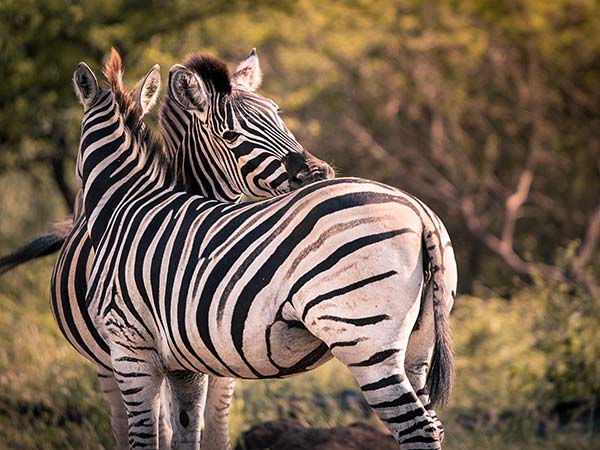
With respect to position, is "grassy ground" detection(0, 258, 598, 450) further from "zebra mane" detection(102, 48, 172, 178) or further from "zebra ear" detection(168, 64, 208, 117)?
"zebra ear" detection(168, 64, 208, 117)

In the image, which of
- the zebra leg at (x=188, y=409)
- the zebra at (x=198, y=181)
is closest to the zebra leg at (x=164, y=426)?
the zebra at (x=198, y=181)

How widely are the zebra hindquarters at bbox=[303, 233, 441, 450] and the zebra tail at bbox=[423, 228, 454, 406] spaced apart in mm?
106

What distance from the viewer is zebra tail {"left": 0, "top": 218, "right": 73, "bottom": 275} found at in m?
5.61

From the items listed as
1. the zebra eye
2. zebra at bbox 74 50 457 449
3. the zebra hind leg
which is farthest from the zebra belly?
the zebra eye

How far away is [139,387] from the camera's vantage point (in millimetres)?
4180

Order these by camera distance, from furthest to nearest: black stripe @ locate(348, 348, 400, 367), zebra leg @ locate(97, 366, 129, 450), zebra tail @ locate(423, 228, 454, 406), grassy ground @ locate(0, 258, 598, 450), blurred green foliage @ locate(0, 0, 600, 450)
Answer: blurred green foliage @ locate(0, 0, 600, 450)
grassy ground @ locate(0, 258, 598, 450)
zebra leg @ locate(97, 366, 129, 450)
zebra tail @ locate(423, 228, 454, 406)
black stripe @ locate(348, 348, 400, 367)

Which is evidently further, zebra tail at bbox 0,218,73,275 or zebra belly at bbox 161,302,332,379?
zebra tail at bbox 0,218,73,275

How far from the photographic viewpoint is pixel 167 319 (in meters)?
3.91

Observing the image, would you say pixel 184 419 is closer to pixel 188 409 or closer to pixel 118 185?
pixel 188 409

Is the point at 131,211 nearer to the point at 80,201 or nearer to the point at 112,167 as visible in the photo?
the point at 112,167

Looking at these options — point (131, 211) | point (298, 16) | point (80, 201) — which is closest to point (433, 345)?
point (131, 211)

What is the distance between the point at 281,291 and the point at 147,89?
6.38ft

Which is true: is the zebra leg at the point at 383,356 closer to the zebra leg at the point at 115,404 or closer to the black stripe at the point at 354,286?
the black stripe at the point at 354,286

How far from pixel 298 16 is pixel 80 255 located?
8.77 metres
